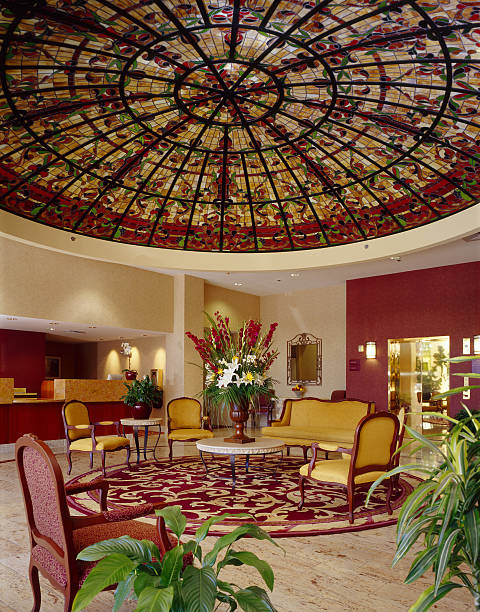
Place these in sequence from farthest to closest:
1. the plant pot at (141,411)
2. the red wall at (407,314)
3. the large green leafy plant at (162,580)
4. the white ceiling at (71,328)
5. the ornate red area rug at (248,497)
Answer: the red wall at (407,314), the white ceiling at (71,328), the plant pot at (141,411), the ornate red area rug at (248,497), the large green leafy plant at (162,580)

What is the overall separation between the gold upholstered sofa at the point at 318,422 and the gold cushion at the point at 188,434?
1188mm

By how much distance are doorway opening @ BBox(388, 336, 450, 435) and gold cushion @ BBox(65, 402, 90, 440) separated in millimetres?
6268

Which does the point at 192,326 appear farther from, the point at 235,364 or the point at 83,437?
the point at 235,364

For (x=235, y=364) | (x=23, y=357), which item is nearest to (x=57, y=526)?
(x=235, y=364)

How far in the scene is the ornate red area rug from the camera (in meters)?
4.92

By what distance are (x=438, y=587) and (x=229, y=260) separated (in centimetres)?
869

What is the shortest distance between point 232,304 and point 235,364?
22.4ft

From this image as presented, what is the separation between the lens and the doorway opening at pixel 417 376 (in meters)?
10.8

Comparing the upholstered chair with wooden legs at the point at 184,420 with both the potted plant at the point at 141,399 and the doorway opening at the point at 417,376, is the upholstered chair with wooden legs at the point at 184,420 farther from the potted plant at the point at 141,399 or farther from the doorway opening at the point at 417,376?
the doorway opening at the point at 417,376

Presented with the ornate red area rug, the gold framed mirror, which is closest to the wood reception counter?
the ornate red area rug

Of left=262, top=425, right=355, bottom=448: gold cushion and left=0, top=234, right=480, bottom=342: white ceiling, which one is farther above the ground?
left=0, top=234, right=480, bottom=342: white ceiling

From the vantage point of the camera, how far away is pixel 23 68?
5094 mm

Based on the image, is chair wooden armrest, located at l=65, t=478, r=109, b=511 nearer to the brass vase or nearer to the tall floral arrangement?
the tall floral arrangement

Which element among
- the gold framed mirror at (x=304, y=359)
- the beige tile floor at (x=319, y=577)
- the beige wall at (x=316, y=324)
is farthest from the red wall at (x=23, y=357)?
the beige tile floor at (x=319, y=577)
